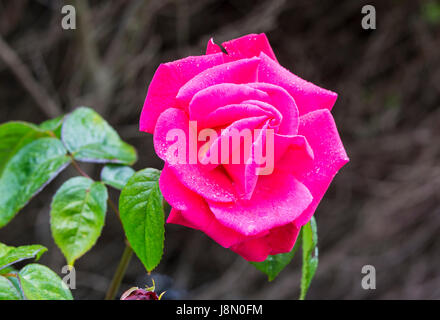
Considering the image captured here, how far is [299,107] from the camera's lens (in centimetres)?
51

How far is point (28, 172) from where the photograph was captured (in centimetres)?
62

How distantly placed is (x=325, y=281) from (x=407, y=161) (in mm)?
688

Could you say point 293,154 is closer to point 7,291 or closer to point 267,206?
point 267,206

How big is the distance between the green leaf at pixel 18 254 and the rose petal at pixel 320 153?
0.26 meters

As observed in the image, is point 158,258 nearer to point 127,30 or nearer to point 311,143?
point 311,143

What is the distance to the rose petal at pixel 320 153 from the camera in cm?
46

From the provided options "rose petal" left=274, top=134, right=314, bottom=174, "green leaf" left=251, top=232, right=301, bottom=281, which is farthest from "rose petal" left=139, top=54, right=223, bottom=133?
"green leaf" left=251, top=232, right=301, bottom=281

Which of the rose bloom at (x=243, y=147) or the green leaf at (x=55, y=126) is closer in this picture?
the rose bloom at (x=243, y=147)

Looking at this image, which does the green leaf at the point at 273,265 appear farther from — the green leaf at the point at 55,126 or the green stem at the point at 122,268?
the green leaf at the point at 55,126

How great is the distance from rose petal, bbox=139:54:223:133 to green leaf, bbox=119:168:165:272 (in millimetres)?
62

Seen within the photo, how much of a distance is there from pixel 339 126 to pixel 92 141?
1722 millimetres

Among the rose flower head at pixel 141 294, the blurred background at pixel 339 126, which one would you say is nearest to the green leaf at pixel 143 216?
the rose flower head at pixel 141 294

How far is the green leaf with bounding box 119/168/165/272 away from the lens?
490 mm
